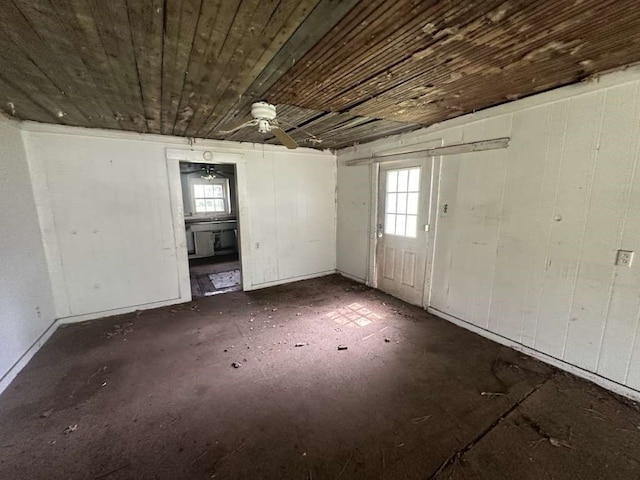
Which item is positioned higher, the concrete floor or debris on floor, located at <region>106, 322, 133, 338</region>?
the concrete floor

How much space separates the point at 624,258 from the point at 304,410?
257 centimetres

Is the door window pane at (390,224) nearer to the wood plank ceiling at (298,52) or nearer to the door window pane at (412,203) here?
the door window pane at (412,203)

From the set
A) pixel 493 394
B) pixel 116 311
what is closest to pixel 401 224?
pixel 493 394

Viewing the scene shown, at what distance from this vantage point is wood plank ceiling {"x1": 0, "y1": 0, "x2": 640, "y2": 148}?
3.94ft

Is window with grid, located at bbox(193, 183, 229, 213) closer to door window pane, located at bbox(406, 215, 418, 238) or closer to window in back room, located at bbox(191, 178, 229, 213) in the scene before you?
window in back room, located at bbox(191, 178, 229, 213)

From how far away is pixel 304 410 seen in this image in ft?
6.21

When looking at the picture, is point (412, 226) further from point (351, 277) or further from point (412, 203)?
point (351, 277)

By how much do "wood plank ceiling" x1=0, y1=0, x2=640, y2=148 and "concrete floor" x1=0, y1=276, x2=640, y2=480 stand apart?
232 centimetres

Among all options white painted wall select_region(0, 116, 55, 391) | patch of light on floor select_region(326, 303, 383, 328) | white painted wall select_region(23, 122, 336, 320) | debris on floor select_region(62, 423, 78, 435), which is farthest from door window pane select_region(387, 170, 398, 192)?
white painted wall select_region(0, 116, 55, 391)

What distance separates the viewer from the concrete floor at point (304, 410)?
59.4 inches

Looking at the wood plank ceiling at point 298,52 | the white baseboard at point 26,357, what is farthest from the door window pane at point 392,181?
the white baseboard at point 26,357

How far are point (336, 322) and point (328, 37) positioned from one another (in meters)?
2.76

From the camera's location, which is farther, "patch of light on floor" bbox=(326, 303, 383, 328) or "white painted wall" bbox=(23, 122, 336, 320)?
"patch of light on floor" bbox=(326, 303, 383, 328)

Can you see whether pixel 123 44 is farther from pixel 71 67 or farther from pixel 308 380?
pixel 308 380
